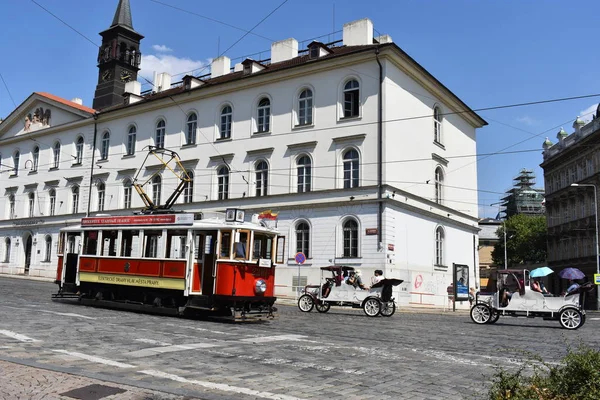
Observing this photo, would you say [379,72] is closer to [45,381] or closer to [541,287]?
[541,287]

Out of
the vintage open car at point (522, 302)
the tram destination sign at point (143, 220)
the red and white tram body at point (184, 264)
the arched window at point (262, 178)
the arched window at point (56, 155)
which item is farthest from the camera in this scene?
the arched window at point (56, 155)

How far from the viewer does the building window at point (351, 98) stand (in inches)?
1198

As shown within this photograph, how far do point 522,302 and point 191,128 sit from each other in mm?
25449

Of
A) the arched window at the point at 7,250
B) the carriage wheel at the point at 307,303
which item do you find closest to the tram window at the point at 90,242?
the carriage wheel at the point at 307,303

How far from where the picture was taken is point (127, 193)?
40.8 metres

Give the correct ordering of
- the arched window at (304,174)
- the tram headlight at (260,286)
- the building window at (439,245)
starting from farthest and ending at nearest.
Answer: the building window at (439,245) → the arched window at (304,174) → the tram headlight at (260,286)

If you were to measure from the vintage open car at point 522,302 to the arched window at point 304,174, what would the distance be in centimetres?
1379

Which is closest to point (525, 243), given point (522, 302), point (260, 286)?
point (522, 302)

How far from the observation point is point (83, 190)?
143ft

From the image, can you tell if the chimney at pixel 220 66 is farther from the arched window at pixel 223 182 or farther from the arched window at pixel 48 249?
the arched window at pixel 48 249

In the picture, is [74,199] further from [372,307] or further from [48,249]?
[372,307]

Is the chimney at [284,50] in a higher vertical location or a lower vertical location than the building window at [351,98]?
higher

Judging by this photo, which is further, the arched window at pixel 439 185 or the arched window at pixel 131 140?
the arched window at pixel 131 140

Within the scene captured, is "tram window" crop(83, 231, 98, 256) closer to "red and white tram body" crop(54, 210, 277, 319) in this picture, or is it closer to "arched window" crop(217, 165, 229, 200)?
"red and white tram body" crop(54, 210, 277, 319)
